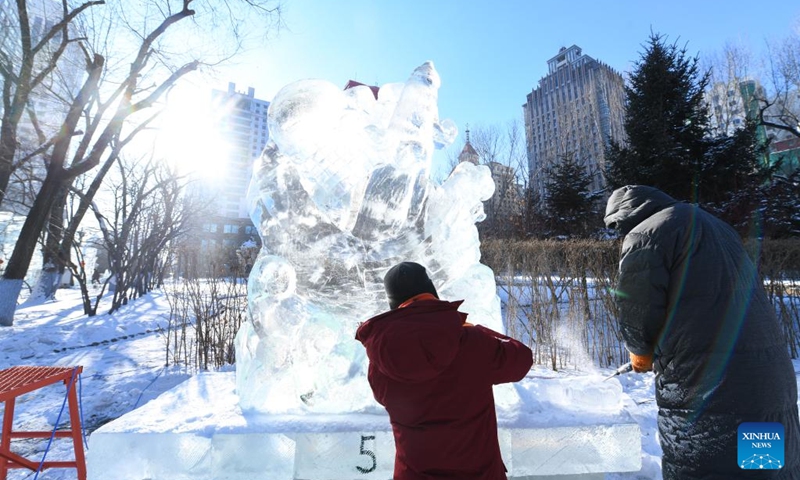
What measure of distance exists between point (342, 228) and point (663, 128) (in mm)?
12481

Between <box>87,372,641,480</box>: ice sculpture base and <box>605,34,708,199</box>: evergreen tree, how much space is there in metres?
11.5

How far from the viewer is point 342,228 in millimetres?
2754

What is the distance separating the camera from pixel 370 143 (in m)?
2.67

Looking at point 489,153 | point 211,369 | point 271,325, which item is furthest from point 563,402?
point 489,153

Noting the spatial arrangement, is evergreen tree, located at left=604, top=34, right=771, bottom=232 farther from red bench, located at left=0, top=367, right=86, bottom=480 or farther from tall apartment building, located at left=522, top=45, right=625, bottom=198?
red bench, located at left=0, top=367, right=86, bottom=480

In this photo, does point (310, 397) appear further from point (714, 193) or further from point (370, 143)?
point (714, 193)

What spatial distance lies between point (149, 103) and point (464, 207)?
10.0 m

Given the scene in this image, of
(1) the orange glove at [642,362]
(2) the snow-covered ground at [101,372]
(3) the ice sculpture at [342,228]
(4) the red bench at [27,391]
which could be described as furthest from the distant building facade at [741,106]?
(4) the red bench at [27,391]

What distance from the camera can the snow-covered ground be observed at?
2951 mm

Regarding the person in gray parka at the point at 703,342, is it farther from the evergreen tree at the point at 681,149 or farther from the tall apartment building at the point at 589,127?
the tall apartment building at the point at 589,127

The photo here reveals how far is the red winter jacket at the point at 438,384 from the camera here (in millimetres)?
1264

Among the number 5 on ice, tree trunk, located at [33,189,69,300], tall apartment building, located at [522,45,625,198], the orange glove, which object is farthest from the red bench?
tall apartment building, located at [522,45,625,198]

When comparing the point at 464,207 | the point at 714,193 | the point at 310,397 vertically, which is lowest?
the point at 310,397

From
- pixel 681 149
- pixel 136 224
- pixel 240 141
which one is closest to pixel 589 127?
pixel 681 149
